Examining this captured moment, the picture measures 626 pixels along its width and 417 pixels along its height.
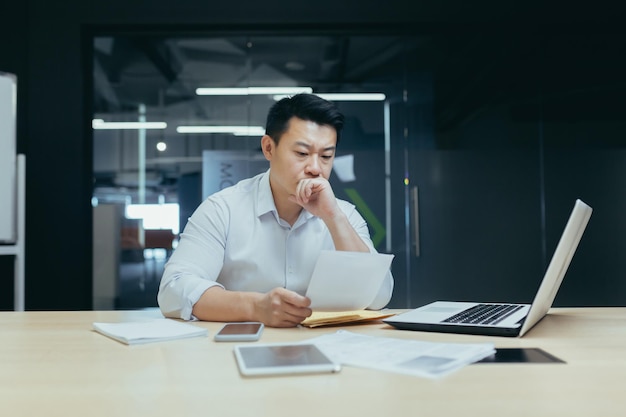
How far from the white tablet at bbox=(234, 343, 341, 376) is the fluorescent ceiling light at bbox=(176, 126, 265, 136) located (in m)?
3.05

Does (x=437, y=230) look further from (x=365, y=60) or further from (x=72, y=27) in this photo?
(x=72, y=27)

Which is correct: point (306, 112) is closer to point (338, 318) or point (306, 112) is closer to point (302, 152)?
point (302, 152)

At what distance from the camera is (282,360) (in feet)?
2.86

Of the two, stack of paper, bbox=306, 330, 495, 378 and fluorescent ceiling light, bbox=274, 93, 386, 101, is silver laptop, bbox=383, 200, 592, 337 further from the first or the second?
fluorescent ceiling light, bbox=274, 93, 386, 101

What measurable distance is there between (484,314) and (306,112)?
0.93 metres

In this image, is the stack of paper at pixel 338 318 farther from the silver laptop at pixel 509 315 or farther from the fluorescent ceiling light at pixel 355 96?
the fluorescent ceiling light at pixel 355 96

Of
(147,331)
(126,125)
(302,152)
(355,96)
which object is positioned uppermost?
(355,96)

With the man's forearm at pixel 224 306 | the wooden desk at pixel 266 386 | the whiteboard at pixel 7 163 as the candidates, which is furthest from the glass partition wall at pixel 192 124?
the wooden desk at pixel 266 386

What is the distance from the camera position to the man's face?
6.29 ft

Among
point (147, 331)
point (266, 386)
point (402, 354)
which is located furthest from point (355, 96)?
point (266, 386)

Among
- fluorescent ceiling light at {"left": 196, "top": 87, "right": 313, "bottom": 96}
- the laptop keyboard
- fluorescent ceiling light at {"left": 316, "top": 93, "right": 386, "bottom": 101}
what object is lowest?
the laptop keyboard

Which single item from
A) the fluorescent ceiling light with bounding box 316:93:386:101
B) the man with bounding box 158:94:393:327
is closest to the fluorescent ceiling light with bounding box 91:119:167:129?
the fluorescent ceiling light with bounding box 316:93:386:101

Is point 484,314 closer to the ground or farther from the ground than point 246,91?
closer to the ground

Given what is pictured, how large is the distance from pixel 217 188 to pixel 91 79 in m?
1.08
